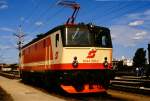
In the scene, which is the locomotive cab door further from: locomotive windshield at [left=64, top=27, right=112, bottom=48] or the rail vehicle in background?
locomotive windshield at [left=64, top=27, right=112, bottom=48]

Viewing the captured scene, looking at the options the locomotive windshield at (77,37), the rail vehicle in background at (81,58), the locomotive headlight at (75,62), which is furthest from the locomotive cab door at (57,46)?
the locomotive headlight at (75,62)

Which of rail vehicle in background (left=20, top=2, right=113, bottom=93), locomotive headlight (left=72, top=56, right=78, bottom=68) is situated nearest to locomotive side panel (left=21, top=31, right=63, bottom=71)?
rail vehicle in background (left=20, top=2, right=113, bottom=93)

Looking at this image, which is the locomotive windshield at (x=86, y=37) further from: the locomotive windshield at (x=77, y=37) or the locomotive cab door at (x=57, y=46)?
the locomotive cab door at (x=57, y=46)

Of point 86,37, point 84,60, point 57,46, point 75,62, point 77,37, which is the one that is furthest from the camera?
point 57,46

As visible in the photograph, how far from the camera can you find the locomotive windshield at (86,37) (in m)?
17.3

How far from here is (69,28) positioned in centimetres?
1747

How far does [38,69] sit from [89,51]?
239 inches

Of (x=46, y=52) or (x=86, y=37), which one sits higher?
(x=86, y=37)

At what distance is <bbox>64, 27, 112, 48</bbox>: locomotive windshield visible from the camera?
17.3 m

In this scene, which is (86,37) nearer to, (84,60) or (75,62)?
(84,60)

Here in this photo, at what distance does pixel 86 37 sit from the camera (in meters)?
17.7

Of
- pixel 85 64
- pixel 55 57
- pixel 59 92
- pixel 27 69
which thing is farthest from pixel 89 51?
pixel 27 69

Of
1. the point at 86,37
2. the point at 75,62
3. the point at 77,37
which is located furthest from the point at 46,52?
the point at 75,62

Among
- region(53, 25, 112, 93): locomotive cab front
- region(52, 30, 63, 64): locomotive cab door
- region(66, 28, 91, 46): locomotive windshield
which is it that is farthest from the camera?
region(52, 30, 63, 64): locomotive cab door
